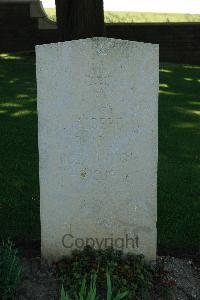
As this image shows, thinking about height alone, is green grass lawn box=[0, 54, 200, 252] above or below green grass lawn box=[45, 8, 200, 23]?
below

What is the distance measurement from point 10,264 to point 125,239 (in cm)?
78

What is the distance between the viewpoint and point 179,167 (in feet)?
19.9

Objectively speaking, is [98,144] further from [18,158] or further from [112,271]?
[18,158]

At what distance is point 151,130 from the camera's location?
3.38 meters

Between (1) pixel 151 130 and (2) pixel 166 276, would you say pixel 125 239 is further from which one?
(1) pixel 151 130

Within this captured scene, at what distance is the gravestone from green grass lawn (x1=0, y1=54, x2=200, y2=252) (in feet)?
2.27

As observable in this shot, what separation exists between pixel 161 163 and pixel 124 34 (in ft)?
27.3

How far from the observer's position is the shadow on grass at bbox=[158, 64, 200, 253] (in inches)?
172

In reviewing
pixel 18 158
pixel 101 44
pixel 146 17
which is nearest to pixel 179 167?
pixel 18 158

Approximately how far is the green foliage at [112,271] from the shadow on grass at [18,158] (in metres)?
0.76

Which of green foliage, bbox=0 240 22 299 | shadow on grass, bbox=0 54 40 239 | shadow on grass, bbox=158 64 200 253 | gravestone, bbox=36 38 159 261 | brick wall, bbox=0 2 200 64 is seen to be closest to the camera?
green foliage, bbox=0 240 22 299

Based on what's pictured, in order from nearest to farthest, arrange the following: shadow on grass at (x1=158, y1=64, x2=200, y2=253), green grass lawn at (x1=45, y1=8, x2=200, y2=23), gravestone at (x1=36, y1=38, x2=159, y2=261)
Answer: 1. gravestone at (x1=36, y1=38, x2=159, y2=261)
2. shadow on grass at (x1=158, y1=64, x2=200, y2=253)
3. green grass lawn at (x1=45, y1=8, x2=200, y2=23)

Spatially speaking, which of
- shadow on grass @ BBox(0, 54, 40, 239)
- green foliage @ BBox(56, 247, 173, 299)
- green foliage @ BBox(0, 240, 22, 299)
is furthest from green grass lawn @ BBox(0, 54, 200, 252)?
green foliage @ BBox(0, 240, 22, 299)

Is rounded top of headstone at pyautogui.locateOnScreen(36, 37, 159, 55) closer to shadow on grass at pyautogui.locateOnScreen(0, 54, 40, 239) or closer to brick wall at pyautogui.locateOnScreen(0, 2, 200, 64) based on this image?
shadow on grass at pyautogui.locateOnScreen(0, 54, 40, 239)
